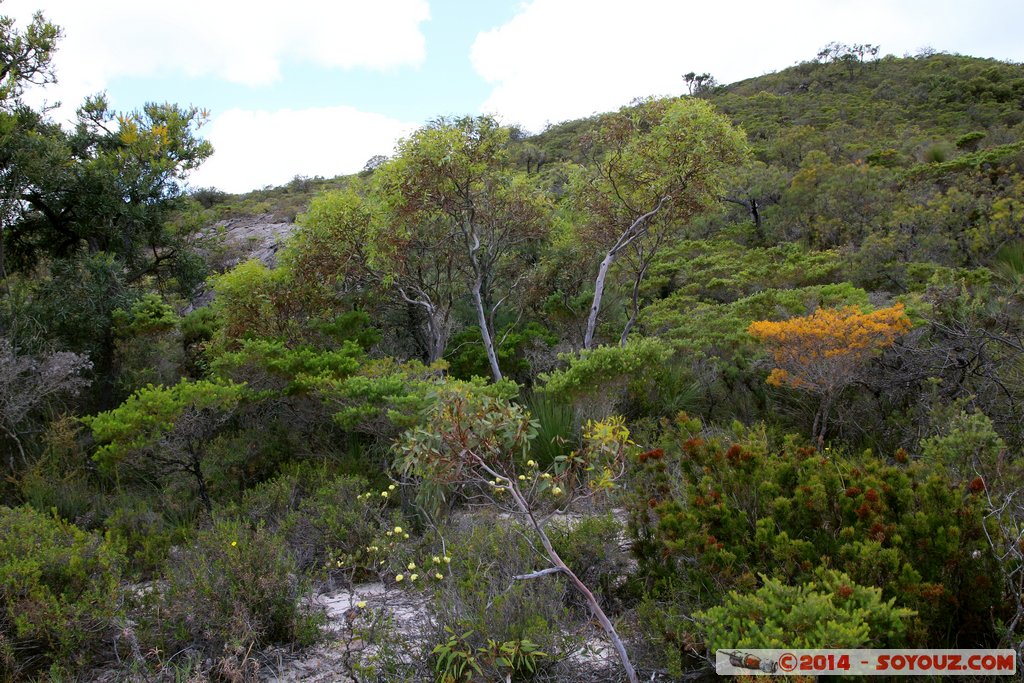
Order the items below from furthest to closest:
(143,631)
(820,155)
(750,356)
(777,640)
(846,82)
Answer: (846,82)
(820,155)
(750,356)
(143,631)
(777,640)

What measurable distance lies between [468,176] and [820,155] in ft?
39.4

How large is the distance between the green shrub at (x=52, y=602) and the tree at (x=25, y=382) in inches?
139

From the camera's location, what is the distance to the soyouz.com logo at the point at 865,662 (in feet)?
6.47

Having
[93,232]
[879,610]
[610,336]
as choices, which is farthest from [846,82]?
[879,610]

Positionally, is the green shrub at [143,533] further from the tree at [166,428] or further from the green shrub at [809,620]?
the green shrub at [809,620]

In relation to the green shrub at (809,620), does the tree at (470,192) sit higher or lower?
higher

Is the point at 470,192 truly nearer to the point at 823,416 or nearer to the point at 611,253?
the point at 611,253

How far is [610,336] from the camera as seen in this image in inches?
414

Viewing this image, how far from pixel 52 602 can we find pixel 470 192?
23.7 feet

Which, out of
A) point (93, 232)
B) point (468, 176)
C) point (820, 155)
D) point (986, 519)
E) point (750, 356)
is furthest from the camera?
point (820, 155)

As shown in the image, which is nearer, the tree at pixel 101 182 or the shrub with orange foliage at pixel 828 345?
the shrub with orange foliage at pixel 828 345

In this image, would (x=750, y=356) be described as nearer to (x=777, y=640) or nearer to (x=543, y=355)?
(x=543, y=355)

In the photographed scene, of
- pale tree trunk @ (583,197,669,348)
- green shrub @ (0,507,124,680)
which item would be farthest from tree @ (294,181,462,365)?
green shrub @ (0,507,124,680)

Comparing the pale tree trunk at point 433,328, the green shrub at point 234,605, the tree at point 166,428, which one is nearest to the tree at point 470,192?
the pale tree trunk at point 433,328
